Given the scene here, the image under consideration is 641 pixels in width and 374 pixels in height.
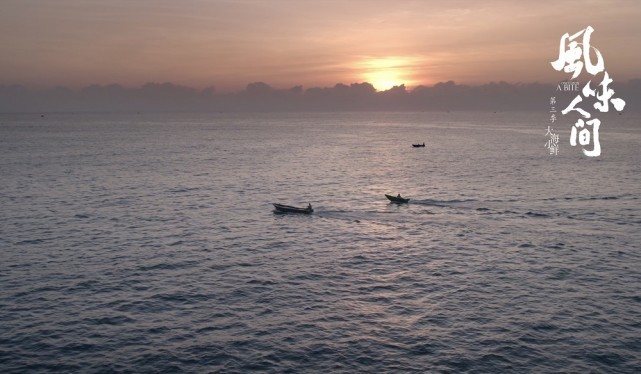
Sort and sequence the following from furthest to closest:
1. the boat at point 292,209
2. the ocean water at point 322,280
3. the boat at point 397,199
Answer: the boat at point 397,199
the boat at point 292,209
the ocean water at point 322,280

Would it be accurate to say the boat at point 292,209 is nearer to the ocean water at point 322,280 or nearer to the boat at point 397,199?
the ocean water at point 322,280

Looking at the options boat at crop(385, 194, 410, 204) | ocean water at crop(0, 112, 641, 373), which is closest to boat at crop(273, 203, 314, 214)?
ocean water at crop(0, 112, 641, 373)

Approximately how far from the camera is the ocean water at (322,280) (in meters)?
42.3

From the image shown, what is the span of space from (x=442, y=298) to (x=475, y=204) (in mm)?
50091

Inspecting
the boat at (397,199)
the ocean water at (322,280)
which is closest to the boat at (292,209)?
the ocean water at (322,280)

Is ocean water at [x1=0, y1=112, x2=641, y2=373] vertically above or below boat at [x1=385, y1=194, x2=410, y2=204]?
below

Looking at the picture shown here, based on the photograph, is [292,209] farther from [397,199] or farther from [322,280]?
[322,280]

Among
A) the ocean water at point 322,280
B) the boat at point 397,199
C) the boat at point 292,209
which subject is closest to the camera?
the ocean water at point 322,280

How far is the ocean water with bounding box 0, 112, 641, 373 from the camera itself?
1665 inches

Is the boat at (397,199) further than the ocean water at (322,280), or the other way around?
the boat at (397,199)

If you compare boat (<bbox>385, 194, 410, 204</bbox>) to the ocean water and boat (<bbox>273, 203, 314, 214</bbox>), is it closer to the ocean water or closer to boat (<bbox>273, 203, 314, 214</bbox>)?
the ocean water

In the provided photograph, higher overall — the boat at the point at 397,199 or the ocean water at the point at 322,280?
the boat at the point at 397,199

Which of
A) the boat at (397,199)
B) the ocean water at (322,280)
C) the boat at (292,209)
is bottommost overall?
the ocean water at (322,280)

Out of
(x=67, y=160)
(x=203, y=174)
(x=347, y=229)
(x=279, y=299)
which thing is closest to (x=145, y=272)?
(x=279, y=299)
